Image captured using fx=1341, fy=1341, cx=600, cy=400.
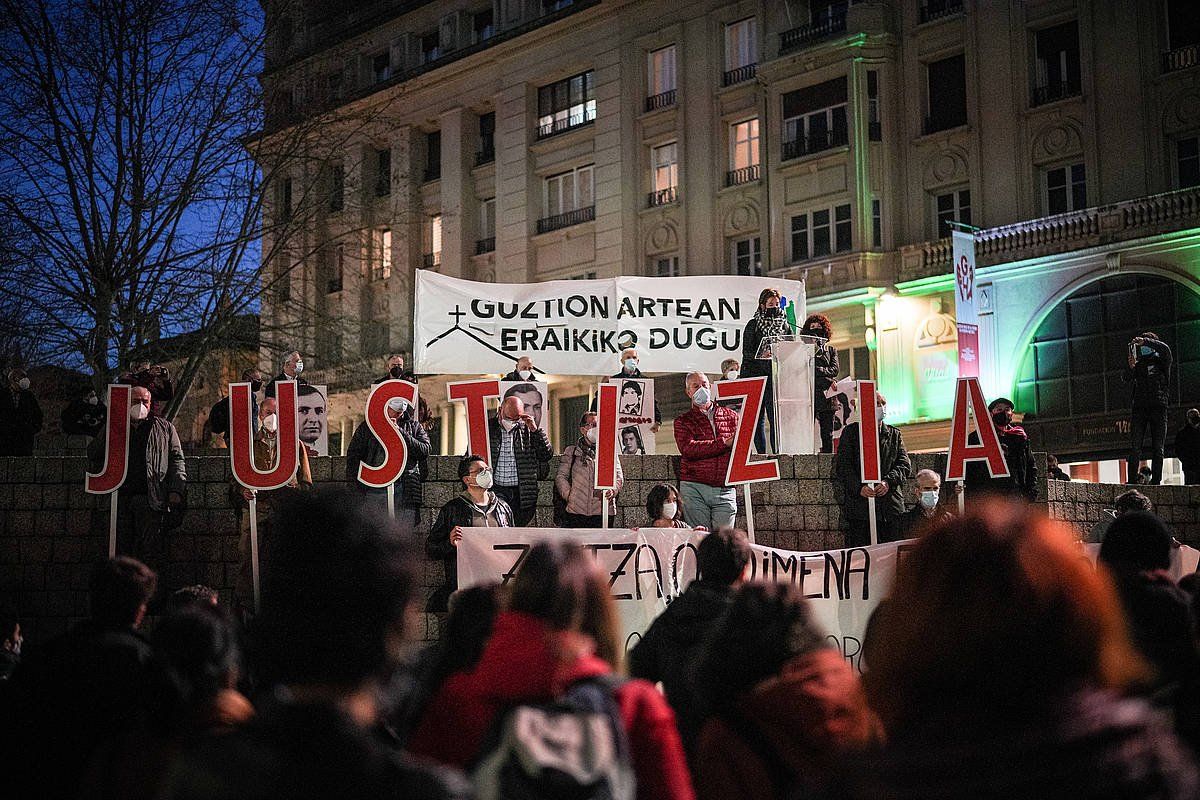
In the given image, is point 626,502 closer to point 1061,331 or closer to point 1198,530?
point 1198,530

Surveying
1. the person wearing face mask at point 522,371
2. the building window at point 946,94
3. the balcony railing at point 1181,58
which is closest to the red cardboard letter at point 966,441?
the person wearing face mask at point 522,371

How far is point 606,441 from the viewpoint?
13.0 m

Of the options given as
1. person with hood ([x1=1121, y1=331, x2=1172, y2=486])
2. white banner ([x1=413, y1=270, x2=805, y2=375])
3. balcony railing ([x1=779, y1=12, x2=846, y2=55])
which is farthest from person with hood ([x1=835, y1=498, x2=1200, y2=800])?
balcony railing ([x1=779, y1=12, x2=846, y2=55])

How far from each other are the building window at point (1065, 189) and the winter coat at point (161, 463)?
74.4 feet

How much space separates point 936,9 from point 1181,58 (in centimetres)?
627

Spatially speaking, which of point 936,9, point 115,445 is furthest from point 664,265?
point 115,445

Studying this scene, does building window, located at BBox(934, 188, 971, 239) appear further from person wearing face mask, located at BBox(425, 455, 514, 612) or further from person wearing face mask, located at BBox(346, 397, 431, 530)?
person wearing face mask, located at BBox(425, 455, 514, 612)

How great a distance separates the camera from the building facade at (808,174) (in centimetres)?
2827

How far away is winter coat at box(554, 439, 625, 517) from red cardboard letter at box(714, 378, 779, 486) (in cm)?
134

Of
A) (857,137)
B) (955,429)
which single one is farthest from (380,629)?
(857,137)

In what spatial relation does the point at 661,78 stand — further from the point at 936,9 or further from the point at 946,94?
the point at 946,94

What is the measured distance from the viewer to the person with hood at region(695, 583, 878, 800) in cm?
344

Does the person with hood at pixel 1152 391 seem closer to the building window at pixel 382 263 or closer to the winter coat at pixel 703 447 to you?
the winter coat at pixel 703 447

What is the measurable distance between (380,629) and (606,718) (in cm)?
78
